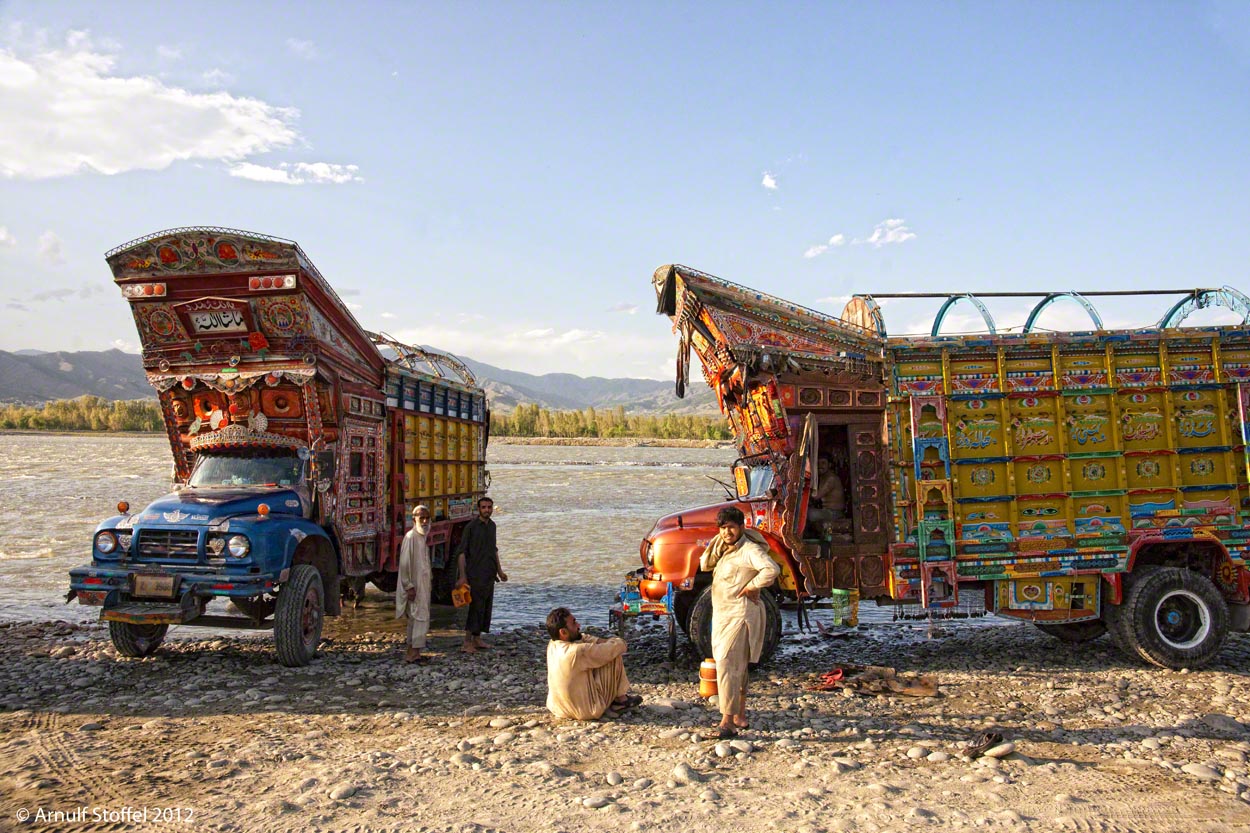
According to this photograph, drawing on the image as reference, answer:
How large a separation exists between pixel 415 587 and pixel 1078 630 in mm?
8331

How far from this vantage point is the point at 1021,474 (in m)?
9.05

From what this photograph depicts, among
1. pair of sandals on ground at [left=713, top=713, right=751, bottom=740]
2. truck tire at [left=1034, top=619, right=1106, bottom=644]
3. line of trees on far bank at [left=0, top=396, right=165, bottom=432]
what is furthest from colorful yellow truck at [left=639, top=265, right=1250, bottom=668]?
line of trees on far bank at [left=0, top=396, right=165, bottom=432]

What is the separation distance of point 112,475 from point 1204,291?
52.2 m

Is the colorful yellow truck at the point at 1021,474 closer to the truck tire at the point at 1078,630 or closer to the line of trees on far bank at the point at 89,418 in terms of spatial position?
the truck tire at the point at 1078,630

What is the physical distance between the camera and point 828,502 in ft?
31.4

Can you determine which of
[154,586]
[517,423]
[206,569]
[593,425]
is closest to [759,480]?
[206,569]

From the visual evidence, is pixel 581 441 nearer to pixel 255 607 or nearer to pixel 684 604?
pixel 255 607

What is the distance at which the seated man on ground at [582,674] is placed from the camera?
275 inches

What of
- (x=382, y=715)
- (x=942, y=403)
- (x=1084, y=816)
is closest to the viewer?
(x=1084, y=816)

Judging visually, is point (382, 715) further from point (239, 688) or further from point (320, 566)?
point (320, 566)

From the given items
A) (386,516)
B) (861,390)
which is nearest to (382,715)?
(386,516)

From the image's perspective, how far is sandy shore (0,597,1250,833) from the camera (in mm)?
5105

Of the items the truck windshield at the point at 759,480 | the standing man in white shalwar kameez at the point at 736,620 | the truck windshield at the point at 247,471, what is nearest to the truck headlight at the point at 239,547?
the truck windshield at the point at 247,471

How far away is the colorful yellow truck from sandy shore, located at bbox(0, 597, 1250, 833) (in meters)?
0.93
